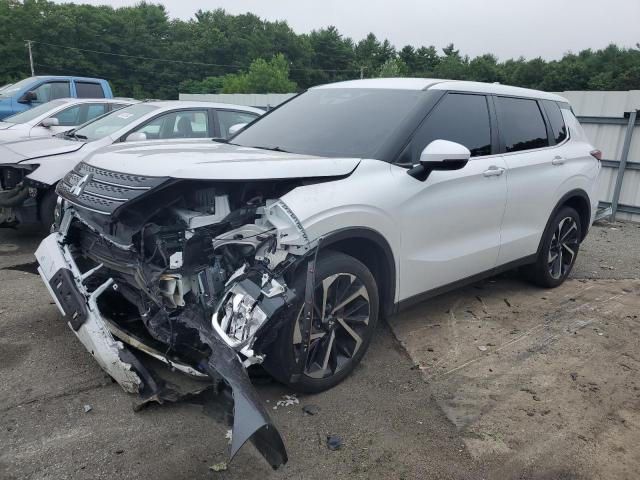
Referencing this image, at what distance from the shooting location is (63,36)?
64.0 meters

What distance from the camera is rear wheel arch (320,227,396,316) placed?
328 centimetres

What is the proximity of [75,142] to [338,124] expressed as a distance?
4000mm

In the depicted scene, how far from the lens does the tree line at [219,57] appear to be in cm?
5303

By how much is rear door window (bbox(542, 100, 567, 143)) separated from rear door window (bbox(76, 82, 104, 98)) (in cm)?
1118

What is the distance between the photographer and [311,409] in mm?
3172

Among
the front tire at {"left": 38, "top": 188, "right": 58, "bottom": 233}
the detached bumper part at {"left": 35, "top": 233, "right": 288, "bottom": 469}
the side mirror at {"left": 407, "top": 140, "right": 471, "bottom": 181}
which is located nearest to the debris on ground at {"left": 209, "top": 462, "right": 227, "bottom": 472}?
the detached bumper part at {"left": 35, "top": 233, "right": 288, "bottom": 469}

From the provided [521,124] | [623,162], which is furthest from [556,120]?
[623,162]

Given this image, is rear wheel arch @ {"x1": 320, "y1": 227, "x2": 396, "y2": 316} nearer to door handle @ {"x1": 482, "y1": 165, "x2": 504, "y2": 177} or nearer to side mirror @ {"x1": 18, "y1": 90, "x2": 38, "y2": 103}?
door handle @ {"x1": 482, "y1": 165, "x2": 504, "y2": 177}

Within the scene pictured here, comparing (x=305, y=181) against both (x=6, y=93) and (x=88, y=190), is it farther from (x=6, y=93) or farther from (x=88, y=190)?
(x=6, y=93)

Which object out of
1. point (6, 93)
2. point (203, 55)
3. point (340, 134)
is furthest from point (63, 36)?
point (340, 134)

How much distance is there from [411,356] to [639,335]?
2063mm

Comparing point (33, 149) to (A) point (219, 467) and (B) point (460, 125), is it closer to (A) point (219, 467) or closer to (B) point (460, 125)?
(B) point (460, 125)

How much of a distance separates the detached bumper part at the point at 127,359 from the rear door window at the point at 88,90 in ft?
34.7

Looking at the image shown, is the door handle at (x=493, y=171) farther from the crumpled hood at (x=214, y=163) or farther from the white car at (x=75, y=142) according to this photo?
the white car at (x=75, y=142)
